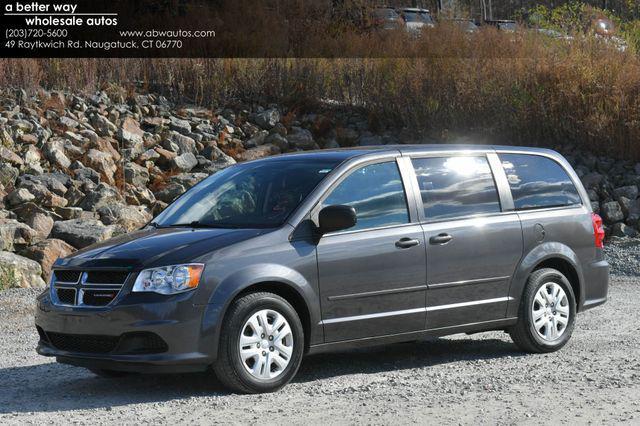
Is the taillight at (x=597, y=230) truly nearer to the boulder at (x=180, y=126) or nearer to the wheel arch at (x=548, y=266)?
the wheel arch at (x=548, y=266)

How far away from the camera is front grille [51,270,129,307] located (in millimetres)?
7391

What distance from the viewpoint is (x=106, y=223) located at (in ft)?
55.7

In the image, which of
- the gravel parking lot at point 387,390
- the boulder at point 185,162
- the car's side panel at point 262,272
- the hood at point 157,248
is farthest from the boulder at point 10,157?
the car's side panel at point 262,272

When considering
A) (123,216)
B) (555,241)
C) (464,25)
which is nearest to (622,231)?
(464,25)

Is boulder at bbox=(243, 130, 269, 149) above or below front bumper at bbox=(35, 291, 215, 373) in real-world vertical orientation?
above

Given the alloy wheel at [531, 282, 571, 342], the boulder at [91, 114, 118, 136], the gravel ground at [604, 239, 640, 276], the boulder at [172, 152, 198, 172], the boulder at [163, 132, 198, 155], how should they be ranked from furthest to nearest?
the boulder at [163, 132, 198, 155], the boulder at [91, 114, 118, 136], the boulder at [172, 152, 198, 172], the gravel ground at [604, 239, 640, 276], the alloy wheel at [531, 282, 571, 342]

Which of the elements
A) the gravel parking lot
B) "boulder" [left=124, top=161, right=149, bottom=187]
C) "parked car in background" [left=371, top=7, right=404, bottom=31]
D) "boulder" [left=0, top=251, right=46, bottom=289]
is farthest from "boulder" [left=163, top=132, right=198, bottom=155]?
the gravel parking lot

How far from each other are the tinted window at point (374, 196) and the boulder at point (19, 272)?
7.12m

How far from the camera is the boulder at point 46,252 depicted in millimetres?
14820

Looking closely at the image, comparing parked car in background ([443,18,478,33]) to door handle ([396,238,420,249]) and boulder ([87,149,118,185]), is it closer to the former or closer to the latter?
boulder ([87,149,118,185])

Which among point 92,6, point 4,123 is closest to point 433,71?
point 92,6

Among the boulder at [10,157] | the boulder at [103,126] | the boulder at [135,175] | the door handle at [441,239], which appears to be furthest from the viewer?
the boulder at [103,126]

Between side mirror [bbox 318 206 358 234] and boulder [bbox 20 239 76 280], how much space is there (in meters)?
7.71

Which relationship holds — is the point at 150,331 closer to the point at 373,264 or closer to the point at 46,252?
the point at 373,264
